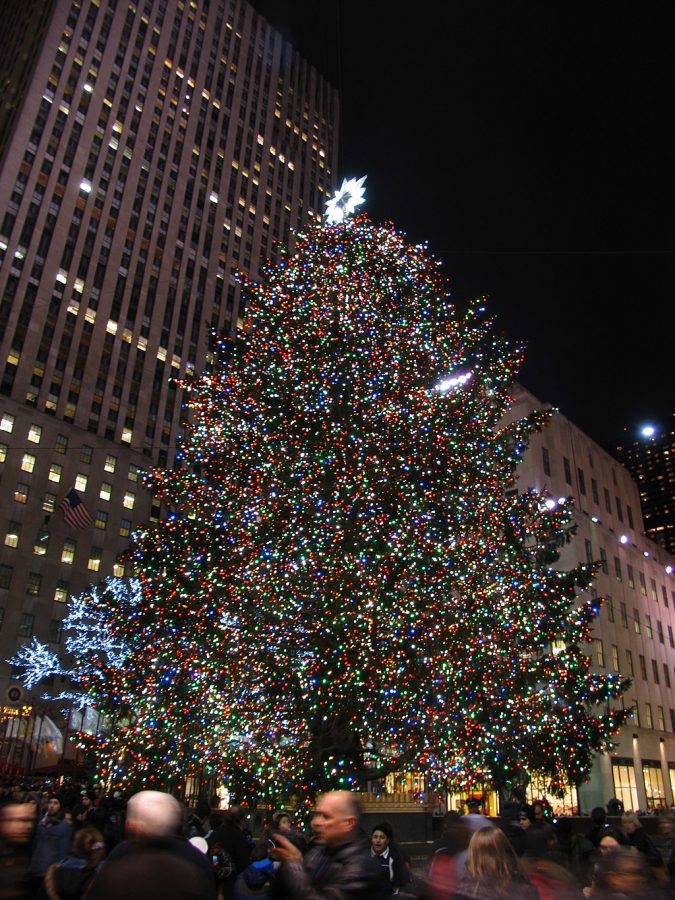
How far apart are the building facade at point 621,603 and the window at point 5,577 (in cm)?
3776

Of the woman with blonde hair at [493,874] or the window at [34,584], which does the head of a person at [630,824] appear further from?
the window at [34,584]

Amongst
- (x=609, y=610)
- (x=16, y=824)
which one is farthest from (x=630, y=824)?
(x=609, y=610)

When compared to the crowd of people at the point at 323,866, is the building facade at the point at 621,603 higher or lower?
higher

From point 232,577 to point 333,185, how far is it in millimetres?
88495

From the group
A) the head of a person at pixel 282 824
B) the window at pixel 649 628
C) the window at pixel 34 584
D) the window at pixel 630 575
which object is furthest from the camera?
the window at pixel 34 584

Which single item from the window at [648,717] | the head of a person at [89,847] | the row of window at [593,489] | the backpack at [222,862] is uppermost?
the row of window at [593,489]

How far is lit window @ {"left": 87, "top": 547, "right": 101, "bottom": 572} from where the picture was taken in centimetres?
5622

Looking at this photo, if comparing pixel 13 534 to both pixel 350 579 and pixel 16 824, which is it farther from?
pixel 16 824

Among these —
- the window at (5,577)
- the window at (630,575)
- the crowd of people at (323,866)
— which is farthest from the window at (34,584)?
the crowd of people at (323,866)

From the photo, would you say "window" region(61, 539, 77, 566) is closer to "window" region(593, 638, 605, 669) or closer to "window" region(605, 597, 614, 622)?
"window" region(593, 638, 605, 669)

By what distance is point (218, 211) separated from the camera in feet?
250

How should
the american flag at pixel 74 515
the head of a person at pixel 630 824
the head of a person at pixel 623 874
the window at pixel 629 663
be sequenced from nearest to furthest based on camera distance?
the head of a person at pixel 623 874, the head of a person at pixel 630 824, the american flag at pixel 74 515, the window at pixel 629 663

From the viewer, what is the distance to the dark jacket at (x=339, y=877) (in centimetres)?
339

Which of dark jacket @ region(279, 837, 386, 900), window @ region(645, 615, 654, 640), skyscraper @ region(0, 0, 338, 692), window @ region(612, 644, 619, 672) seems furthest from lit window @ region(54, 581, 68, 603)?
dark jacket @ region(279, 837, 386, 900)
